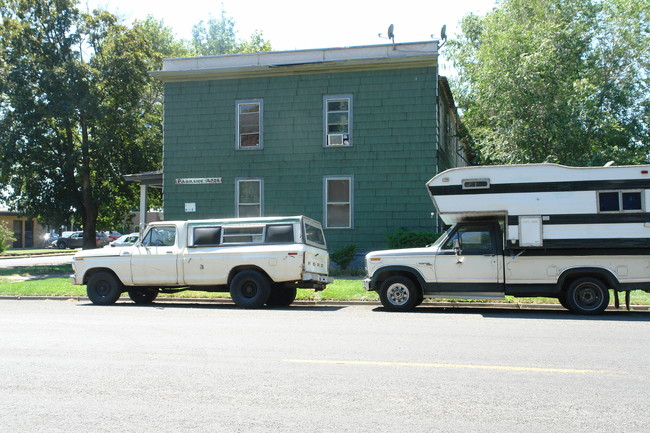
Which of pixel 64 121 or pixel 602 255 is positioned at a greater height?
pixel 64 121

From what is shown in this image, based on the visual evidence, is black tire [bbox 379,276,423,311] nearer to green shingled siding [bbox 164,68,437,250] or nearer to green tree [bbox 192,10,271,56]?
green shingled siding [bbox 164,68,437,250]

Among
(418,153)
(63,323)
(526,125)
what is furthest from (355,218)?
(63,323)

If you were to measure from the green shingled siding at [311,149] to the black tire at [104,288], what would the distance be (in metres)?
8.43

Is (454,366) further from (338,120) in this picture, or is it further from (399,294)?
(338,120)

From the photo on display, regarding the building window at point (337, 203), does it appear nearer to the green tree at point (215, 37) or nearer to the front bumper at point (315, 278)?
the front bumper at point (315, 278)

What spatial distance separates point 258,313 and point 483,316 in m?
4.38

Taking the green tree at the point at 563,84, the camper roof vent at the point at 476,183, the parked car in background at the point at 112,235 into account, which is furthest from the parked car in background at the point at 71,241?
the camper roof vent at the point at 476,183

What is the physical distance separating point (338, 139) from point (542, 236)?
439 inches

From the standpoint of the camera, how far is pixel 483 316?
12.3m

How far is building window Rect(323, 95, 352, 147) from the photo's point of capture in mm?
22237

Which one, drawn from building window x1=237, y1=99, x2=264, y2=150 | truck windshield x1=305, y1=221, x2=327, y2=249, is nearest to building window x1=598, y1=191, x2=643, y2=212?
truck windshield x1=305, y1=221, x2=327, y2=249

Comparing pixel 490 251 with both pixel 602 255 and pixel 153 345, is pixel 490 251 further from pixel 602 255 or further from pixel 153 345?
pixel 153 345

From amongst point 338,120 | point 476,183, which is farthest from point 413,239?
point 476,183

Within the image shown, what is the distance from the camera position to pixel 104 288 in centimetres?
1509
